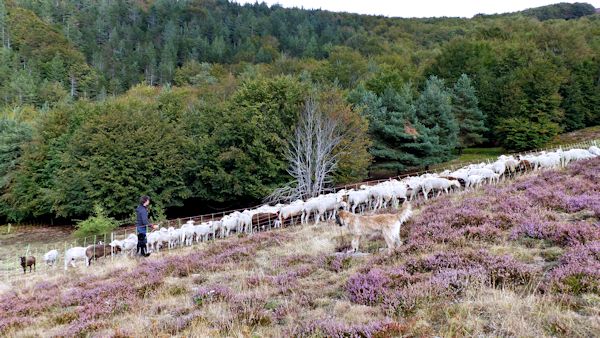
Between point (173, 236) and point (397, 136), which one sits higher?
point (397, 136)

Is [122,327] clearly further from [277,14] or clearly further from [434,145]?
A: [277,14]

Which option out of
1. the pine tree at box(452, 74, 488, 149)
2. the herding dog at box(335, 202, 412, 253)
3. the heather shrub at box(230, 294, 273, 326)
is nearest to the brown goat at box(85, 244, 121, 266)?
the herding dog at box(335, 202, 412, 253)

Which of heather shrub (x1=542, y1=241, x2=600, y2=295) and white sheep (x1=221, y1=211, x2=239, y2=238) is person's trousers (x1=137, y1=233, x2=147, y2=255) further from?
heather shrub (x1=542, y1=241, x2=600, y2=295)

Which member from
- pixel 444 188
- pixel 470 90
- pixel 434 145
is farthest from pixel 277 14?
pixel 444 188

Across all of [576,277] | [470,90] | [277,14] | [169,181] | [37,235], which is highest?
[277,14]

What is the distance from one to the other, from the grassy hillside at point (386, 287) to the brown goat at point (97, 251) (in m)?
7.27

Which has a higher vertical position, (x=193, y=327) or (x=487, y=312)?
(x=487, y=312)

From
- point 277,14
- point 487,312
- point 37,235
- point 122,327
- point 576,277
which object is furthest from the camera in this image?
point 277,14

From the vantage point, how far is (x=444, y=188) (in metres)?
19.8

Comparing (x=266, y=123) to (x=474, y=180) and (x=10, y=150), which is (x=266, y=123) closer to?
(x=474, y=180)

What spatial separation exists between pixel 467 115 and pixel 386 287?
54888mm

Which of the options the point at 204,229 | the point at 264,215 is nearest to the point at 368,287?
the point at 204,229

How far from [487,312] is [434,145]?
43105 millimetres

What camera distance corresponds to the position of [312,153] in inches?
1454
